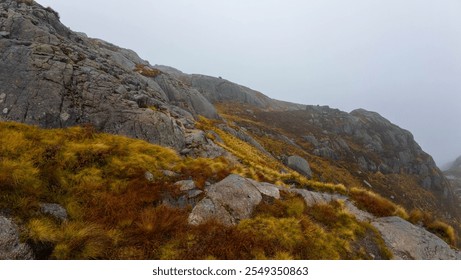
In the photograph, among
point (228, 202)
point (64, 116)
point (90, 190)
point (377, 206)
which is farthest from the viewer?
point (64, 116)

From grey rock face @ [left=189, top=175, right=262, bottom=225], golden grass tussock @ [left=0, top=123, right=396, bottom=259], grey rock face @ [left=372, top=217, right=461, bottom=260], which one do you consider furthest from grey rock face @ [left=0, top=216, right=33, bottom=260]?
grey rock face @ [left=372, top=217, right=461, bottom=260]

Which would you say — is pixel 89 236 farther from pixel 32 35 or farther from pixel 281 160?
pixel 281 160

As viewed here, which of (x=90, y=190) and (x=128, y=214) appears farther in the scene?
(x=90, y=190)

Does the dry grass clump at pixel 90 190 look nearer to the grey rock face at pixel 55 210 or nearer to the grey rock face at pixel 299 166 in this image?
the grey rock face at pixel 55 210

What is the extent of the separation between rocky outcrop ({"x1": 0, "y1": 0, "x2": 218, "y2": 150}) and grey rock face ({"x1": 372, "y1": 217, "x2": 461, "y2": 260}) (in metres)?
15.6

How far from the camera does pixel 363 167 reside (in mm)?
59656

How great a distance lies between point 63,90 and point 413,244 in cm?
2393

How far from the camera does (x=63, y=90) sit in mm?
18203

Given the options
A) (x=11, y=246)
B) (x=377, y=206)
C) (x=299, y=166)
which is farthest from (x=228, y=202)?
(x=299, y=166)

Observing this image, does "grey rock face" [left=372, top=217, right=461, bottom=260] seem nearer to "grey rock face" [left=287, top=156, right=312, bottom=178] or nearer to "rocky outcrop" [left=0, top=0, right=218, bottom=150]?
"rocky outcrop" [left=0, top=0, right=218, bottom=150]

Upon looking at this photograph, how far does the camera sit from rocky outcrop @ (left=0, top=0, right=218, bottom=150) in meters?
16.8

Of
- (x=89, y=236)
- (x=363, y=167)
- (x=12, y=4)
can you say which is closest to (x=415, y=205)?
(x=363, y=167)

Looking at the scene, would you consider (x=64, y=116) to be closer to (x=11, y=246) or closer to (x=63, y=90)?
(x=63, y=90)
